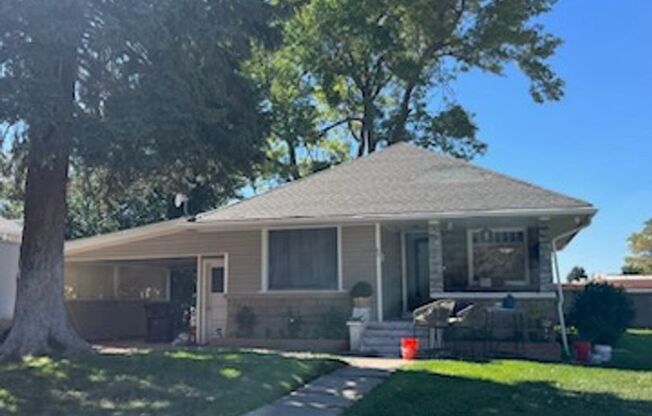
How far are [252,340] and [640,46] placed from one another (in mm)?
13266

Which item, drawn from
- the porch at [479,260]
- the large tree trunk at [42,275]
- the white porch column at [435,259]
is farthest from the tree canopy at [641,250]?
the large tree trunk at [42,275]

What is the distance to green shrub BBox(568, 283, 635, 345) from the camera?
45.8 ft

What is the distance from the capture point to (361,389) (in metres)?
9.08

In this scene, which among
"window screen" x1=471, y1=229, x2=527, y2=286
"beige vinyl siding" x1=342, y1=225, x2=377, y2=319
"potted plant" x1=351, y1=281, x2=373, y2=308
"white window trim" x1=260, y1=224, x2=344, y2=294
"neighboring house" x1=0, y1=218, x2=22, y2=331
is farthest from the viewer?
"neighboring house" x1=0, y1=218, x2=22, y2=331

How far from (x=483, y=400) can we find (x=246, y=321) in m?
8.05

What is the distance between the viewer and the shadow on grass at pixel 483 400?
7.80 meters

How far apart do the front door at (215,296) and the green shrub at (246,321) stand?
3.62 ft

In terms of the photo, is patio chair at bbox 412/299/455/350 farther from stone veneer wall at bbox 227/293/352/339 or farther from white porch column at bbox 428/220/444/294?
stone veneer wall at bbox 227/293/352/339

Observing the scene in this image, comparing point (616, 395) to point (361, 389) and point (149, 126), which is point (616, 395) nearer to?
point (361, 389)

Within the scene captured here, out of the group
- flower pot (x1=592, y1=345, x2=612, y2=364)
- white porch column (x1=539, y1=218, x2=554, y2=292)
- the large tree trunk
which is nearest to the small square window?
the large tree trunk

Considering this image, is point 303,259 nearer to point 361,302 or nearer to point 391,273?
point 361,302

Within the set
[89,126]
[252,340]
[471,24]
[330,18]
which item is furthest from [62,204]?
[471,24]

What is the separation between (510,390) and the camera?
358 inches

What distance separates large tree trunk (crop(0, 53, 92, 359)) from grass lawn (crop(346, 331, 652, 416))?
235 inches
